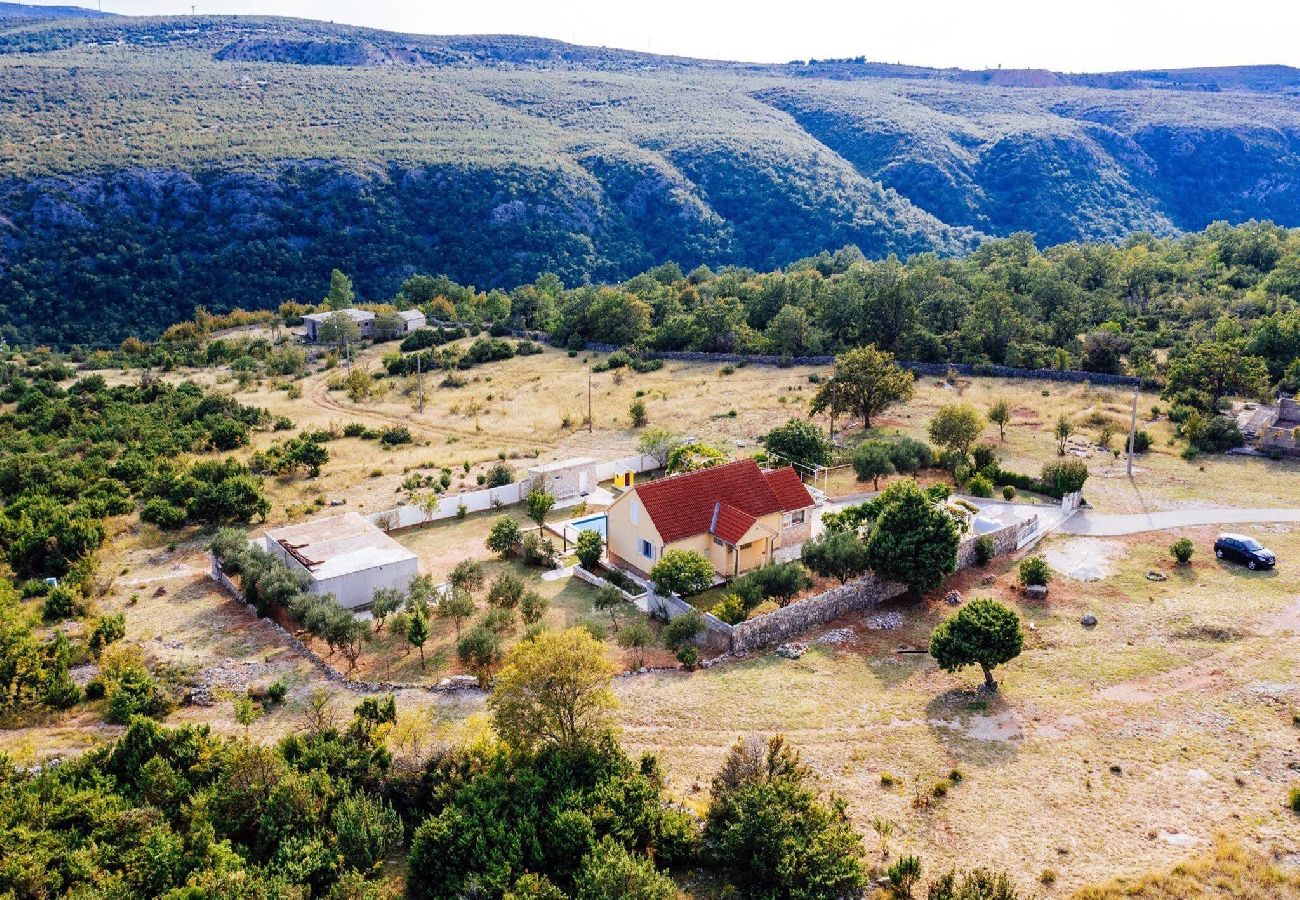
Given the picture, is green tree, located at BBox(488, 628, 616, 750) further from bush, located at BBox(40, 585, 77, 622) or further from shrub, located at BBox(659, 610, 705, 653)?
bush, located at BBox(40, 585, 77, 622)

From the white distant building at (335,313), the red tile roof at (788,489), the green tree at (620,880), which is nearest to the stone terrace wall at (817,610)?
the red tile roof at (788,489)

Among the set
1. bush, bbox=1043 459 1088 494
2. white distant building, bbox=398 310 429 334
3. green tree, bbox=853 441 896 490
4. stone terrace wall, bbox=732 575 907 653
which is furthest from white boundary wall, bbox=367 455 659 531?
white distant building, bbox=398 310 429 334

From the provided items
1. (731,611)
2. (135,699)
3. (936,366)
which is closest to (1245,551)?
(731,611)

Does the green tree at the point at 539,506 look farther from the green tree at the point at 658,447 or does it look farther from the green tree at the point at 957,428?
the green tree at the point at 957,428

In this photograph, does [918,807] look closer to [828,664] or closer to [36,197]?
[828,664]

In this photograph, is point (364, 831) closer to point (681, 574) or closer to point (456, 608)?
point (456, 608)

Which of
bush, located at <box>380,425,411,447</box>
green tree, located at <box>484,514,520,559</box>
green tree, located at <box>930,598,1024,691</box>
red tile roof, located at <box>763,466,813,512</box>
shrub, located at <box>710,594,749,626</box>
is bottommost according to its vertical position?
bush, located at <box>380,425,411,447</box>

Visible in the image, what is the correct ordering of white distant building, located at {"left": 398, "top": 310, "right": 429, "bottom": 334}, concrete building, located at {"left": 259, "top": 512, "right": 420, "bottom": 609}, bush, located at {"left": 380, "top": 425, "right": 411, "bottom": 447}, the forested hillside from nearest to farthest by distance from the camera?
concrete building, located at {"left": 259, "top": 512, "right": 420, "bottom": 609} → bush, located at {"left": 380, "top": 425, "right": 411, "bottom": 447} → white distant building, located at {"left": 398, "top": 310, "right": 429, "bottom": 334} → the forested hillside
